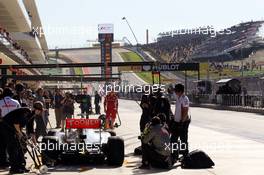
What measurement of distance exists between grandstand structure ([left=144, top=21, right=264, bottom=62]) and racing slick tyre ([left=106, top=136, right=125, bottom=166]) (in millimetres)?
113816

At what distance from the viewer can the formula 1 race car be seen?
11.9 m

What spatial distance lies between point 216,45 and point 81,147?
488ft

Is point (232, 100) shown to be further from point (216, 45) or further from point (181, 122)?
point (216, 45)

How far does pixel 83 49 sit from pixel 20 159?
7043 inches

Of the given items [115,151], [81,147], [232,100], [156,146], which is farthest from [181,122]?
[232,100]

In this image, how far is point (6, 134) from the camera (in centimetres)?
1098

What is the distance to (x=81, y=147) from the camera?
1190 cm

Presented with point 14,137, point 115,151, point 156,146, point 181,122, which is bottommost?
point 115,151

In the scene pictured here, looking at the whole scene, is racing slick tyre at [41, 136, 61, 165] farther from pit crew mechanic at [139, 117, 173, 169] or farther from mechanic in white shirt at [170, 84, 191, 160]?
mechanic in white shirt at [170, 84, 191, 160]

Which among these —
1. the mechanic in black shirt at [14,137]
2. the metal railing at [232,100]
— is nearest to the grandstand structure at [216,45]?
the metal railing at [232,100]

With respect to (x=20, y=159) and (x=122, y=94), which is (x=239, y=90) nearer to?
(x=20, y=159)

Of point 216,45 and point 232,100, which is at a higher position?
point 216,45

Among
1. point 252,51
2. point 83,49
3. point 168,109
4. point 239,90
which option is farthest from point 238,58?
point 168,109

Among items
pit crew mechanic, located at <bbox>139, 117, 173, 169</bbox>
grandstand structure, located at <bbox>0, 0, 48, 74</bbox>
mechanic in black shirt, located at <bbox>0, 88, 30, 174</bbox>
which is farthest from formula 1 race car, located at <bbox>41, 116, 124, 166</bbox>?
grandstand structure, located at <bbox>0, 0, 48, 74</bbox>
